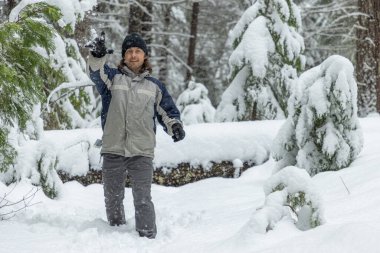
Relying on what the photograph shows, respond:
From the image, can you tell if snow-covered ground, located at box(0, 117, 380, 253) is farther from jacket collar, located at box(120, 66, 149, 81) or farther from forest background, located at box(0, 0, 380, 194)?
jacket collar, located at box(120, 66, 149, 81)

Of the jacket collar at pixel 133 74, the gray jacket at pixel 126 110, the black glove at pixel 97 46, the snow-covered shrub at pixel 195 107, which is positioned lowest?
the snow-covered shrub at pixel 195 107

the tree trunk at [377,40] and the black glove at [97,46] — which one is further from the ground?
the black glove at [97,46]

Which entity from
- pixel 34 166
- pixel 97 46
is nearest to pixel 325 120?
pixel 97 46

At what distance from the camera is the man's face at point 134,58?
16.6 ft

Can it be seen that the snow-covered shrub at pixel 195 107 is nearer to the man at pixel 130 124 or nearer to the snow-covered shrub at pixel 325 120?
the snow-covered shrub at pixel 325 120

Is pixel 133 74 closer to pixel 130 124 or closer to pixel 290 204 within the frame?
pixel 130 124

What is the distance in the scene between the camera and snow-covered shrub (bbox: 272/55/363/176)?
6.56m

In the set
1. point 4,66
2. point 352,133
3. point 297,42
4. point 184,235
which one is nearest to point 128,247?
point 184,235

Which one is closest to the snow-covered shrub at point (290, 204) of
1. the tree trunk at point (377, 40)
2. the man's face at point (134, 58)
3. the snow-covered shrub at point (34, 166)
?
the man's face at point (134, 58)

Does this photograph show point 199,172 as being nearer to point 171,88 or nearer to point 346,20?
point 346,20

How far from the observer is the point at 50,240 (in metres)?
4.29

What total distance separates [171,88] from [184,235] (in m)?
17.2

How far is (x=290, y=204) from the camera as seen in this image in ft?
12.6

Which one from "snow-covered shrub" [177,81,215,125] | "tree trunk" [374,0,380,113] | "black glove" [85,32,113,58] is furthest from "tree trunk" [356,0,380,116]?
"black glove" [85,32,113,58]
